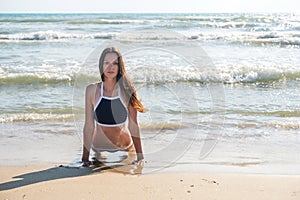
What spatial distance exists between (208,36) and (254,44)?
3931 mm

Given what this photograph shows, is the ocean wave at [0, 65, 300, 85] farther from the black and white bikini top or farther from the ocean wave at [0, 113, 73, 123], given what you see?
the black and white bikini top

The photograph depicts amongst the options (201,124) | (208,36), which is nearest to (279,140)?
(201,124)

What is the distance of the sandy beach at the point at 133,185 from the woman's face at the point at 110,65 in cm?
92

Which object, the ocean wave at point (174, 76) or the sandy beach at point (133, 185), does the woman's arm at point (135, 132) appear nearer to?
the sandy beach at point (133, 185)

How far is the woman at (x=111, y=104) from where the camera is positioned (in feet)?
13.3

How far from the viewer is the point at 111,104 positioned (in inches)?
163

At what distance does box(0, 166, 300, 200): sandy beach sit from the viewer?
3148 millimetres

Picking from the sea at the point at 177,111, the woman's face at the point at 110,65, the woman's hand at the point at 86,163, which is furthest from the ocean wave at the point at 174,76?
the woman's hand at the point at 86,163

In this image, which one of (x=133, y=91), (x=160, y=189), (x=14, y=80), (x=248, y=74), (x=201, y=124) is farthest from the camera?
(x=248, y=74)

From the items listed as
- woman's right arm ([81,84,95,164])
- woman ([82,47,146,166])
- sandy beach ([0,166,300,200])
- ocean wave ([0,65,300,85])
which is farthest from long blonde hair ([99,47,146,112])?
ocean wave ([0,65,300,85])

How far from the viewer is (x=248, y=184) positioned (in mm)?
3441

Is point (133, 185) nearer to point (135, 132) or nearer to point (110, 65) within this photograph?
point (135, 132)

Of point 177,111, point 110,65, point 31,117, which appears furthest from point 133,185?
point 177,111

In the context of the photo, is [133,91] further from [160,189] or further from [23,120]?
[23,120]
